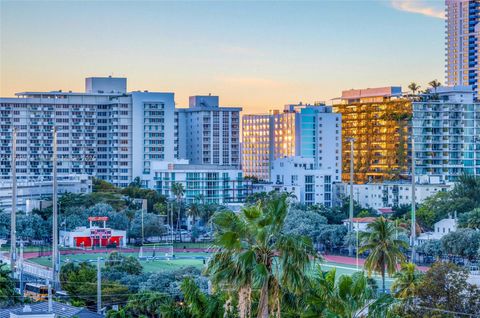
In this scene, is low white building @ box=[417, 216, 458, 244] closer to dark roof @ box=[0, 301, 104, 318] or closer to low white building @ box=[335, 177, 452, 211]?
low white building @ box=[335, 177, 452, 211]

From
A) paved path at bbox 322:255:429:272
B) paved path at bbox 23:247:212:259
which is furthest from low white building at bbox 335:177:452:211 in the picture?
paved path at bbox 322:255:429:272

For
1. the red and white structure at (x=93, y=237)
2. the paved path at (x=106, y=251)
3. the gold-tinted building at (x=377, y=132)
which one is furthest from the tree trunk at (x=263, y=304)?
the gold-tinted building at (x=377, y=132)

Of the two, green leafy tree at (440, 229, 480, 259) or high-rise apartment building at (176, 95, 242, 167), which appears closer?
green leafy tree at (440, 229, 480, 259)

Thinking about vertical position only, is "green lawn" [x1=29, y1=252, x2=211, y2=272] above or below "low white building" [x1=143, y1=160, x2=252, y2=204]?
below

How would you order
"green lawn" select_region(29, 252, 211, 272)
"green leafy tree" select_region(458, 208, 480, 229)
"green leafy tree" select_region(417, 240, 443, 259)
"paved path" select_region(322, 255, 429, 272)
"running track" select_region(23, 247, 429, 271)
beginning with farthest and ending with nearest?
"green leafy tree" select_region(458, 208, 480, 229)
"running track" select_region(23, 247, 429, 271)
"green leafy tree" select_region(417, 240, 443, 259)
"paved path" select_region(322, 255, 429, 272)
"green lawn" select_region(29, 252, 211, 272)

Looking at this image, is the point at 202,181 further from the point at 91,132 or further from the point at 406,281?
the point at 406,281

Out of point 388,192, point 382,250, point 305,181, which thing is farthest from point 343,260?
point 305,181
